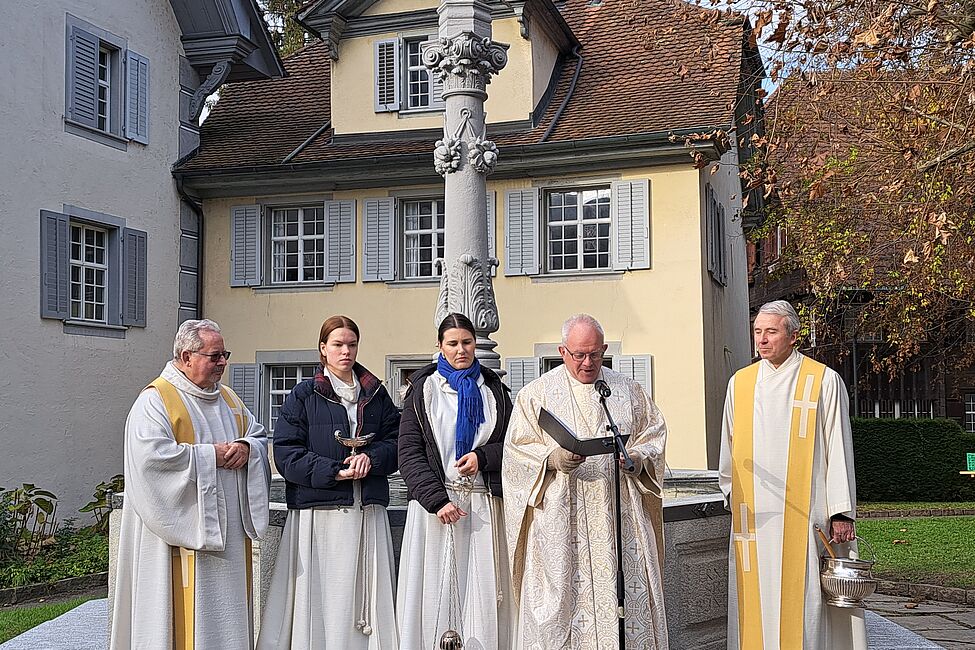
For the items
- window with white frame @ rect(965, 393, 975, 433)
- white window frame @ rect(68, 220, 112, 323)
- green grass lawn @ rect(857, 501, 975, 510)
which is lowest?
green grass lawn @ rect(857, 501, 975, 510)

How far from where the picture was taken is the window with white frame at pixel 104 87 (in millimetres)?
16594

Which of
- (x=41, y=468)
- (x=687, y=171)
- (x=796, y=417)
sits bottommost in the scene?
(x=41, y=468)

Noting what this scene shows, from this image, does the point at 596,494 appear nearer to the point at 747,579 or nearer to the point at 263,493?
A: the point at 747,579

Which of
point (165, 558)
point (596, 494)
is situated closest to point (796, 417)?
point (596, 494)

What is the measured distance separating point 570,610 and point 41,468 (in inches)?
472

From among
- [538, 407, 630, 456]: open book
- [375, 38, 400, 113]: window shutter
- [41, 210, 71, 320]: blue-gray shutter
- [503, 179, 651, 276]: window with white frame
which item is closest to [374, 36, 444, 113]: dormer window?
[375, 38, 400, 113]: window shutter

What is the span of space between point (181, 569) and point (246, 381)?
45.6ft

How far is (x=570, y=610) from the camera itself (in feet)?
18.5

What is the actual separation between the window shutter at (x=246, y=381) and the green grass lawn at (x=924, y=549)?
981cm

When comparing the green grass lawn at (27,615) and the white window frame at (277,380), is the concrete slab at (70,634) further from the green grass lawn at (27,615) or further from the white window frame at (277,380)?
the white window frame at (277,380)

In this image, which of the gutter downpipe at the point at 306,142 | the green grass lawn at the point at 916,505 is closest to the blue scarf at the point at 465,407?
the gutter downpipe at the point at 306,142

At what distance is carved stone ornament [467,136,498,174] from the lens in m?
8.59

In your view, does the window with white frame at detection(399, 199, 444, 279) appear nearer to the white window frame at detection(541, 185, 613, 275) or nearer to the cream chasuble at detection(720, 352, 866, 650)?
the white window frame at detection(541, 185, 613, 275)

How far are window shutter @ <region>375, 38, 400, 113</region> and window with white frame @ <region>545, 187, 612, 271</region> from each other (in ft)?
10.5
